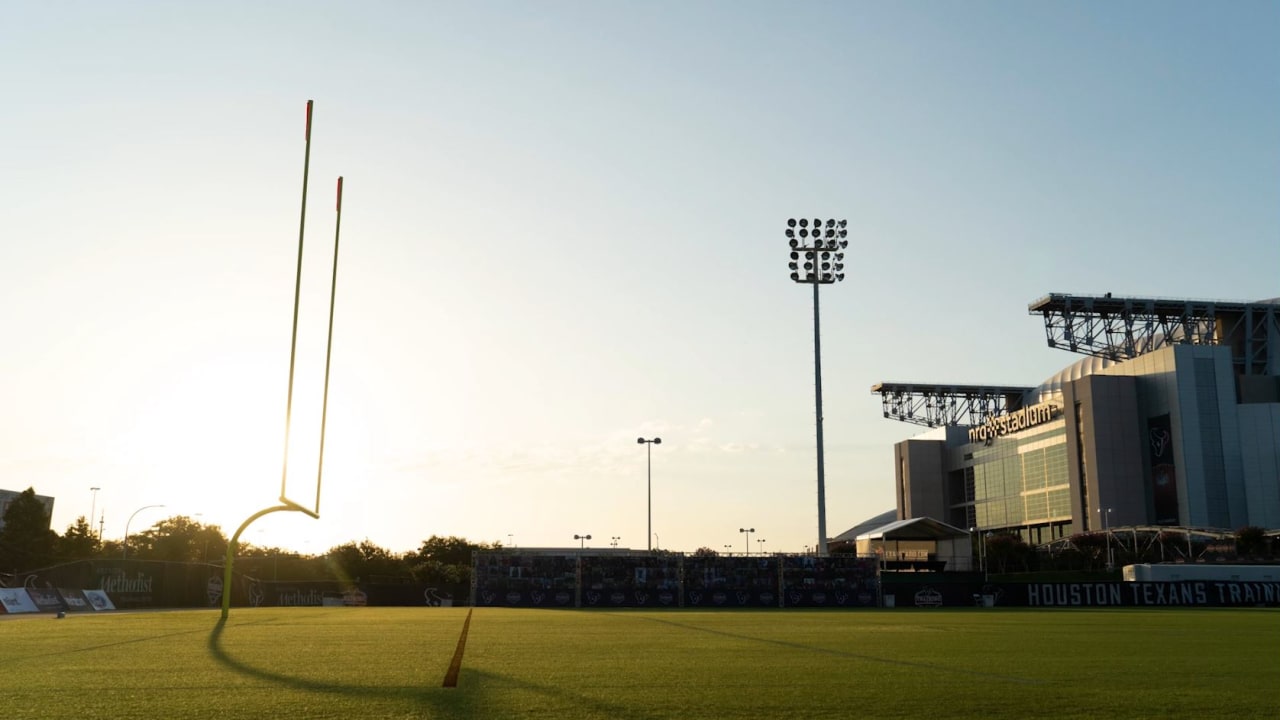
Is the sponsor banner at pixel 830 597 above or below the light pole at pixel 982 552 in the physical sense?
below

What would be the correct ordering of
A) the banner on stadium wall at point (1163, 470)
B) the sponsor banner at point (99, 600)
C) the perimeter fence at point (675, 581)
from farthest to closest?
the banner on stadium wall at point (1163, 470)
the perimeter fence at point (675, 581)
the sponsor banner at point (99, 600)

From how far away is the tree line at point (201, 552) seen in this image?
89.5 metres

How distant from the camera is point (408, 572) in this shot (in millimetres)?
97938

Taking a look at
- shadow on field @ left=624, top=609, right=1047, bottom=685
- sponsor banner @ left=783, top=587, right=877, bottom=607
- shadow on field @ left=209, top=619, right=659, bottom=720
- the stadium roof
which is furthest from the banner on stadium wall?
shadow on field @ left=209, top=619, right=659, bottom=720

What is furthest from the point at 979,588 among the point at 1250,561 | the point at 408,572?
the point at 408,572

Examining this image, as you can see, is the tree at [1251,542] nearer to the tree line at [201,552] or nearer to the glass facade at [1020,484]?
the glass facade at [1020,484]

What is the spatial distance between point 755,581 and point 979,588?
40.9 feet

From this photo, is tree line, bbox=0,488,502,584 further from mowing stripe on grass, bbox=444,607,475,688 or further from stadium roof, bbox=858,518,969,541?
A: mowing stripe on grass, bbox=444,607,475,688

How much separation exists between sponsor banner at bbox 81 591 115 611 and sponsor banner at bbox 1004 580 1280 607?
138 feet

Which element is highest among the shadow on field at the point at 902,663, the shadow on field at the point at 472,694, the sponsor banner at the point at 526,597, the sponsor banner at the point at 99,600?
the shadow on field at the point at 472,694

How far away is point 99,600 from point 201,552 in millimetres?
78771

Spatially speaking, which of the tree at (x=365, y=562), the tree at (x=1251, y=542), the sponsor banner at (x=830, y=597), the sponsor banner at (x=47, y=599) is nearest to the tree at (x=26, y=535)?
the tree at (x=365, y=562)

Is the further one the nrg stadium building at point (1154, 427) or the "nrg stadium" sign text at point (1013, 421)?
the "nrg stadium" sign text at point (1013, 421)

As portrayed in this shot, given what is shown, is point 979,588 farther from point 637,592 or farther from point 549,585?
point 549,585
